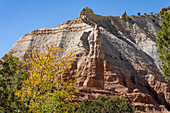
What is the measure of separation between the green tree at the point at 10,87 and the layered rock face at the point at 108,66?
82.8 ft

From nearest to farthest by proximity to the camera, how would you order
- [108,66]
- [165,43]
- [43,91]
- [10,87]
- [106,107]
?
[43,91], [10,87], [165,43], [106,107], [108,66]

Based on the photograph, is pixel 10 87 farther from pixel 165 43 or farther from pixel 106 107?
pixel 106 107

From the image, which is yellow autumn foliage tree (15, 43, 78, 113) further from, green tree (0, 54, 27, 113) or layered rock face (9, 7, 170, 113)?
layered rock face (9, 7, 170, 113)

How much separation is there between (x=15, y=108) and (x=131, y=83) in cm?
4104

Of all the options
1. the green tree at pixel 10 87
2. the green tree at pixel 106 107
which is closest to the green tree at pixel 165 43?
the green tree at pixel 10 87

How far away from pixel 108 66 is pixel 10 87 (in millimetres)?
37624

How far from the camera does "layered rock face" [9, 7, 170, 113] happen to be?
4241 centimetres

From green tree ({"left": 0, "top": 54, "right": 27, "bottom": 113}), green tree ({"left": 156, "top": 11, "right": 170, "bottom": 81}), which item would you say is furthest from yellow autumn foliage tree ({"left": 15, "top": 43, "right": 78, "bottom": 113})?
green tree ({"left": 156, "top": 11, "right": 170, "bottom": 81})

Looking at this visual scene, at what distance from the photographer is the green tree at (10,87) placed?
10.1 m

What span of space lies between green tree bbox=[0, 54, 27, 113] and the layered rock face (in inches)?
994

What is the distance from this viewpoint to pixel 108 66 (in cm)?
4719

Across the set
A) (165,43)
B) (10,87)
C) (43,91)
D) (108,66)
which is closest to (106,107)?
(165,43)

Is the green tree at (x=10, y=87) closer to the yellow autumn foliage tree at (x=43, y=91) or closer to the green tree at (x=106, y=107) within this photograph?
the yellow autumn foliage tree at (x=43, y=91)

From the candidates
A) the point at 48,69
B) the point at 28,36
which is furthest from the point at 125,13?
the point at 48,69
